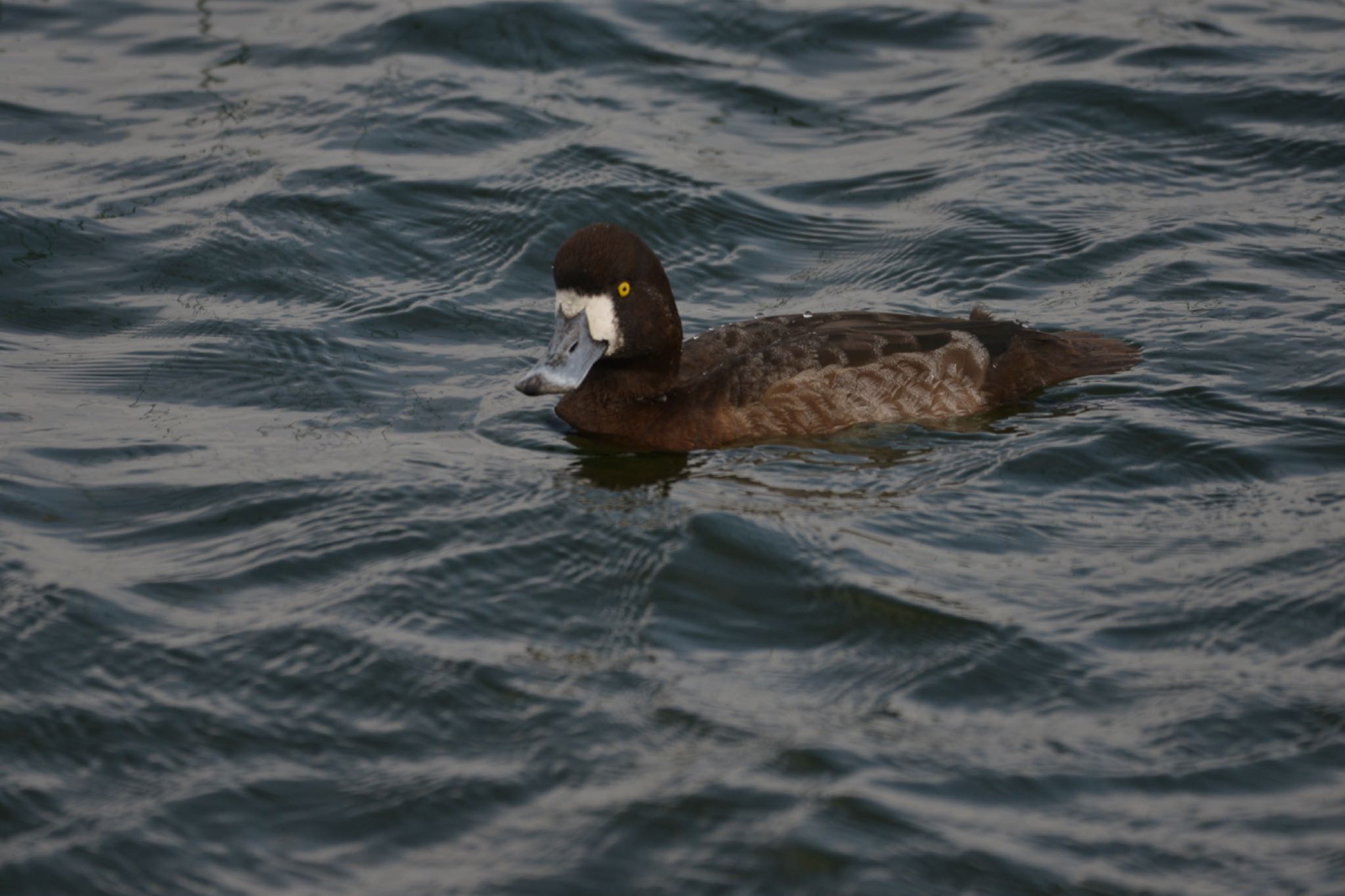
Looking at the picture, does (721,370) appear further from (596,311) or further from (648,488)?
(648,488)

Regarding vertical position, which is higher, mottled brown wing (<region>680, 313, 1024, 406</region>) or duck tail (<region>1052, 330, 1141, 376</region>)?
mottled brown wing (<region>680, 313, 1024, 406</region>)

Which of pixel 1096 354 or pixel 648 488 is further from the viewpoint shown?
pixel 1096 354

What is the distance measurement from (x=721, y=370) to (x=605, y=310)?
0.58 metres

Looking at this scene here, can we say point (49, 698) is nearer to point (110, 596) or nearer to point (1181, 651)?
point (110, 596)

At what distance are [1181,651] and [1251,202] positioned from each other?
544 cm

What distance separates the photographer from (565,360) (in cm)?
712

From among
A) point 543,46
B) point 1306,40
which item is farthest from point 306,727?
point 1306,40

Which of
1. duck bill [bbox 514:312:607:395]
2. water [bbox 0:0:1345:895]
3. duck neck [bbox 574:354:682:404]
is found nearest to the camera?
water [bbox 0:0:1345:895]

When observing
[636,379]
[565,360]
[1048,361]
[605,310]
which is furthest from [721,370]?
[1048,361]

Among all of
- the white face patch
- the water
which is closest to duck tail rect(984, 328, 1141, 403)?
the water

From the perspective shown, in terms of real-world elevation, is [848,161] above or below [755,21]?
below

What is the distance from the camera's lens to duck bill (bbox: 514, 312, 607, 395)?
7.05 meters

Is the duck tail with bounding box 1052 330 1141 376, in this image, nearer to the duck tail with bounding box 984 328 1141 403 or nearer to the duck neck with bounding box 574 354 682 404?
the duck tail with bounding box 984 328 1141 403

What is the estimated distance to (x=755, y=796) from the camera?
452 centimetres
